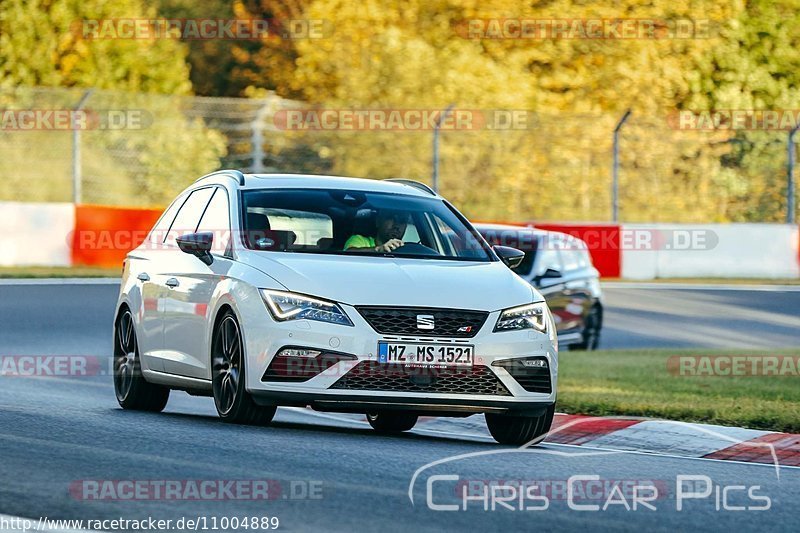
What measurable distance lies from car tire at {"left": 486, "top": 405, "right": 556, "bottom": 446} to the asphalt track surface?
12 cm

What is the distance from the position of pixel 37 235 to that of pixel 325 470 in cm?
2015

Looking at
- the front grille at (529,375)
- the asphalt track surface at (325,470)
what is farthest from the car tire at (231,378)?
the front grille at (529,375)

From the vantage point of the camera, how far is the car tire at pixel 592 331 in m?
20.3

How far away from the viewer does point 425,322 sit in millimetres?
9828

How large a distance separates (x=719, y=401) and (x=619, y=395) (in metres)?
0.90

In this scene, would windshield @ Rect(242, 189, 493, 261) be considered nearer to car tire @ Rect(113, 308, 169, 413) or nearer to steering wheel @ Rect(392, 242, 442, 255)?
steering wheel @ Rect(392, 242, 442, 255)

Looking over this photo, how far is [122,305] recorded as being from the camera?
493 inches

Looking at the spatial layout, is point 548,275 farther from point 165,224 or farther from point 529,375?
point 529,375

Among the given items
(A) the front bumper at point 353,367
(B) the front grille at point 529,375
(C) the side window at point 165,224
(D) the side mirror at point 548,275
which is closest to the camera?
(A) the front bumper at point 353,367
